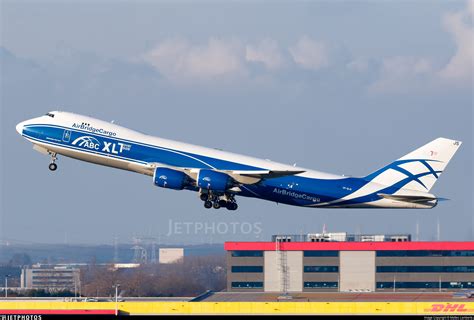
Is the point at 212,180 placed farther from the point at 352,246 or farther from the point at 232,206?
the point at 352,246

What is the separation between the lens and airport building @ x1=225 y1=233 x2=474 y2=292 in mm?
147750

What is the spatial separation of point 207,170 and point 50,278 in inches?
2990

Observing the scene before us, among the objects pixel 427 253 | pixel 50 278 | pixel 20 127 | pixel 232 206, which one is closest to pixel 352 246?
pixel 427 253

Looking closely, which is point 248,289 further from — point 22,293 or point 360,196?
point 360,196

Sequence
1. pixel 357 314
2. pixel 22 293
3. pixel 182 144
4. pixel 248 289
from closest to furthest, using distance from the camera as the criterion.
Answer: pixel 357 314 < pixel 182 144 < pixel 22 293 < pixel 248 289

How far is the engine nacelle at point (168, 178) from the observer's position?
9533cm

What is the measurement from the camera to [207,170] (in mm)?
96062

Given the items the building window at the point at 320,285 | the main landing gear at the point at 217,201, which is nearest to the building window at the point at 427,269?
the building window at the point at 320,285

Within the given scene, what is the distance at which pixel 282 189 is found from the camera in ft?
323

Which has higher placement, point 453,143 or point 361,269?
point 453,143

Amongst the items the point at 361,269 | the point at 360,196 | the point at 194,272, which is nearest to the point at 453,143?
the point at 360,196

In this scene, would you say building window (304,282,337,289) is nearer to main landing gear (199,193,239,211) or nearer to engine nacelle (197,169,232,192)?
main landing gear (199,193,239,211)

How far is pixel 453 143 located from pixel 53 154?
111 ft

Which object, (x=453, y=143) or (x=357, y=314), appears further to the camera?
(x=453, y=143)
